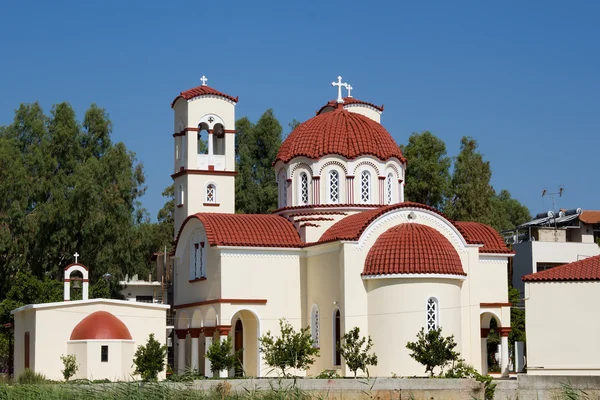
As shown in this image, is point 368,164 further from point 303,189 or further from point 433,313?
point 433,313

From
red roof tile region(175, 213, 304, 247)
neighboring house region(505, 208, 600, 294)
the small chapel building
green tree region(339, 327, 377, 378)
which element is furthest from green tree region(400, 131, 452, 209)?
green tree region(339, 327, 377, 378)

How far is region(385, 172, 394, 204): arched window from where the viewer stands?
44.2m

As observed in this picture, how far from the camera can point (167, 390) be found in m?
29.8

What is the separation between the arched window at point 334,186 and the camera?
143ft

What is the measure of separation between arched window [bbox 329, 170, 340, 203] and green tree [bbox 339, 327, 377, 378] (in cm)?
727

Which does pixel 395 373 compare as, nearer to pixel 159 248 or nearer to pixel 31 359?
pixel 31 359

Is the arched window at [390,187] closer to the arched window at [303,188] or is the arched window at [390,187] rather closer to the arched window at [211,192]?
the arched window at [303,188]

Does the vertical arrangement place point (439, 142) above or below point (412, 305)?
above

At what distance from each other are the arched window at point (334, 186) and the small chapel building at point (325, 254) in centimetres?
4

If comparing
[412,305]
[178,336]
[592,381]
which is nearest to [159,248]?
[178,336]

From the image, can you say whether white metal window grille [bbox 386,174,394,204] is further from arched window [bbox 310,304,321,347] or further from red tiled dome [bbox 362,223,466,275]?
arched window [bbox 310,304,321,347]

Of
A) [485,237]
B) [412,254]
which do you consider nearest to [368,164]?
[485,237]

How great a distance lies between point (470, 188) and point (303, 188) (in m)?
21.1

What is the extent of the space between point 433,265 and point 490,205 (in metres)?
27.0
